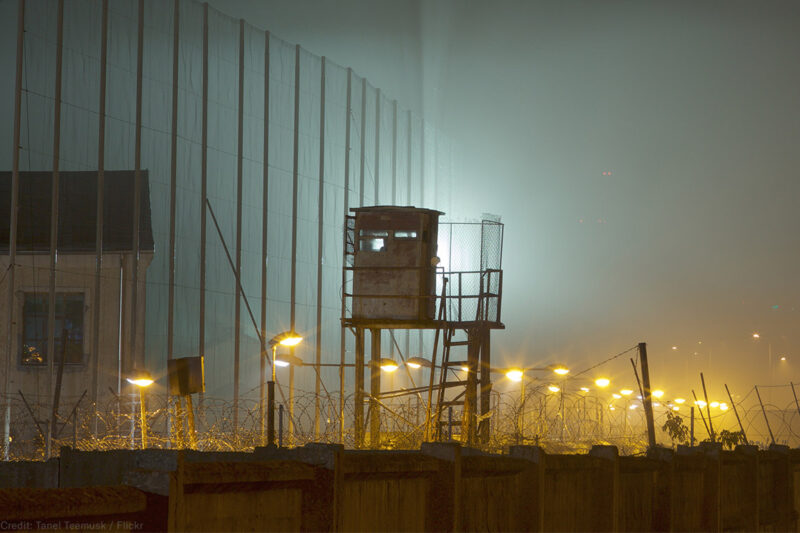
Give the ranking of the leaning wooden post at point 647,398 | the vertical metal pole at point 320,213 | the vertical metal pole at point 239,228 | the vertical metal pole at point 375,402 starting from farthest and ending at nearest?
the vertical metal pole at point 320,213 < the vertical metal pole at point 239,228 < the leaning wooden post at point 647,398 < the vertical metal pole at point 375,402

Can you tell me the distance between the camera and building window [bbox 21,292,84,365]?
80.2ft

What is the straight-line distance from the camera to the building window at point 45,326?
24453 millimetres

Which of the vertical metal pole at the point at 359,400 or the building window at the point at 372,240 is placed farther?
the building window at the point at 372,240

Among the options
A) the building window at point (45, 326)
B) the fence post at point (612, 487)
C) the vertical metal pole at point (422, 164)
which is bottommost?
the fence post at point (612, 487)

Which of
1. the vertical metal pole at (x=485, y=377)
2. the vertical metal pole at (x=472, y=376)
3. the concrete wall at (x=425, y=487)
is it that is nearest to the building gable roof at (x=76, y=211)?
the vertical metal pole at (x=472, y=376)

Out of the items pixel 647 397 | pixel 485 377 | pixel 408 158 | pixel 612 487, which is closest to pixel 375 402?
pixel 485 377

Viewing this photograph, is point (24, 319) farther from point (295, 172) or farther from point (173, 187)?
point (295, 172)

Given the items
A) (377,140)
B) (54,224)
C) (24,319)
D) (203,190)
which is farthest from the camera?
(377,140)

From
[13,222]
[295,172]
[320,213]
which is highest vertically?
[295,172]

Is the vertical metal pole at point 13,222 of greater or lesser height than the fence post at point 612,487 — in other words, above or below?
above

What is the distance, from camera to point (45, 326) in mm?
24797

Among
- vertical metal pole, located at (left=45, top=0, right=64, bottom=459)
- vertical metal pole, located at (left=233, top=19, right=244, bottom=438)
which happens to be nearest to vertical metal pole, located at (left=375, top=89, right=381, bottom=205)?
vertical metal pole, located at (left=233, top=19, right=244, bottom=438)

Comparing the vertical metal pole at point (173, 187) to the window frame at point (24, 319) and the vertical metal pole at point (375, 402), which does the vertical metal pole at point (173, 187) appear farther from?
the vertical metal pole at point (375, 402)

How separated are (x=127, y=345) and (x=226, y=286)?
3.48 meters
